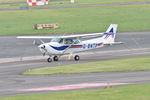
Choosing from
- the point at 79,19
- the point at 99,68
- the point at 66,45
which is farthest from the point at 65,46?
the point at 79,19

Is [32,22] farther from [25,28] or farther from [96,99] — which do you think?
[96,99]

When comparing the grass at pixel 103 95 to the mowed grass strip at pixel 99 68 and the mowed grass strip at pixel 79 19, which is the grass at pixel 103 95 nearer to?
the mowed grass strip at pixel 99 68

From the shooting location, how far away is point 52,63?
4112 cm

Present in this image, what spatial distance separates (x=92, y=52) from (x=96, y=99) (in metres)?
27.4

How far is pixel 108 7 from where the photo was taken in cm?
8094

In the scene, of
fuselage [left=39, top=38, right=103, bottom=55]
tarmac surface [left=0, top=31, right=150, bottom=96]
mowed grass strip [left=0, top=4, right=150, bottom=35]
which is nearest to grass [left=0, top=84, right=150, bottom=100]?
tarmac surface [left=0, top=31, right=150, bottom=96]

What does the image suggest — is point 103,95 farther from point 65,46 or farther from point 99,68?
point 65,46

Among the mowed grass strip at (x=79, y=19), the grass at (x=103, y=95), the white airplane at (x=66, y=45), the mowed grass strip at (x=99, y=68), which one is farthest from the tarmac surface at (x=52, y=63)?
the mowed grass strip at (x=79, y=19)

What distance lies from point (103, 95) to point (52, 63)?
1989cm

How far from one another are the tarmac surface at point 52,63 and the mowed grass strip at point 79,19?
4.26 metres

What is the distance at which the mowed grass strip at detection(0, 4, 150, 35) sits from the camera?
59.0 meters

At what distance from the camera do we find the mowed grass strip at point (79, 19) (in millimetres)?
59031

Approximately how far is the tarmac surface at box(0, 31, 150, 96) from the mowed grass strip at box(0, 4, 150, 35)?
426 centimetres

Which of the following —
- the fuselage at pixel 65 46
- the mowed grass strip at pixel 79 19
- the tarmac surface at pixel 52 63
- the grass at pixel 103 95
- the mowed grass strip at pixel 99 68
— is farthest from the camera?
the mowed grass strip at pixel 79 19
